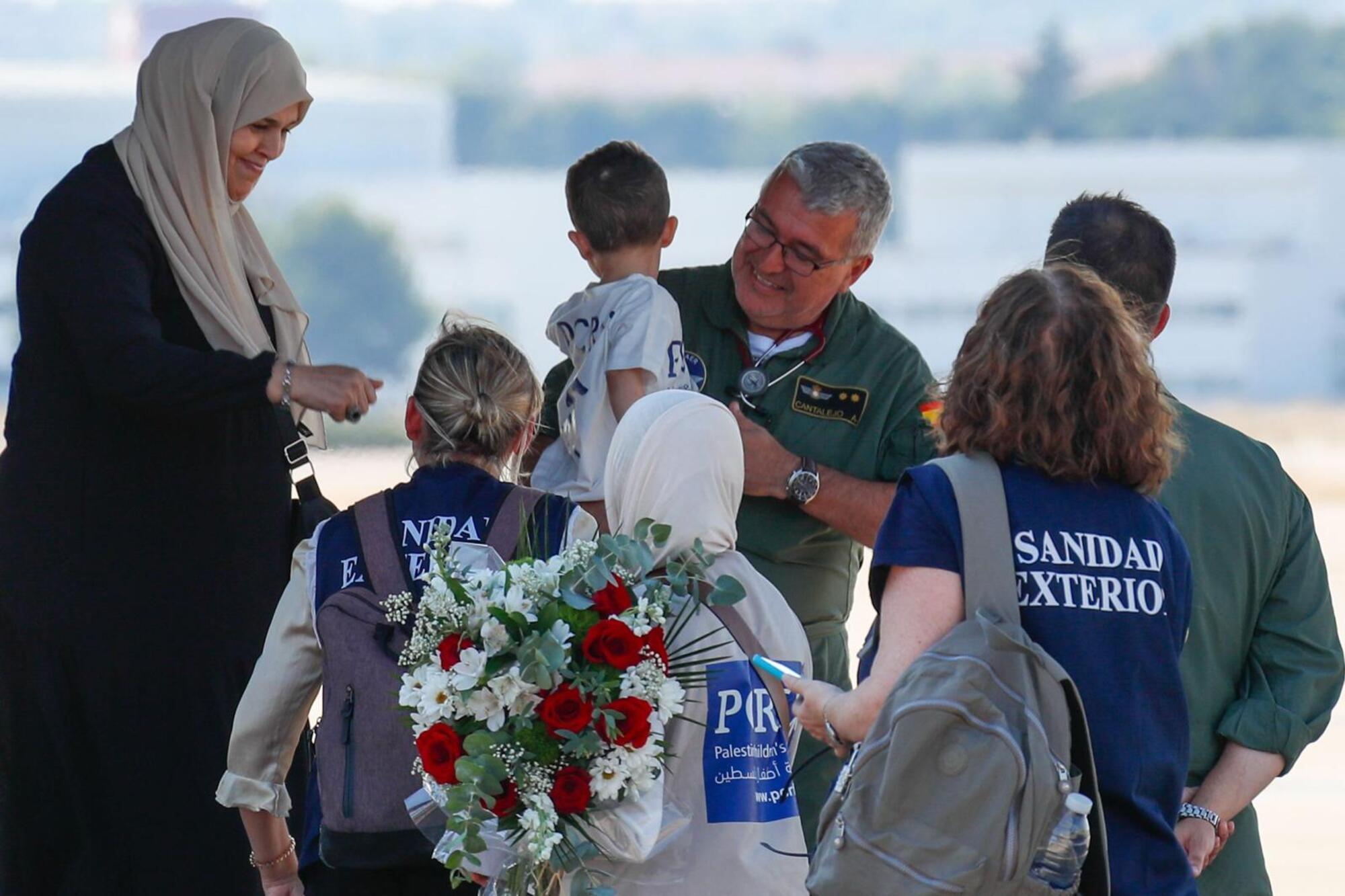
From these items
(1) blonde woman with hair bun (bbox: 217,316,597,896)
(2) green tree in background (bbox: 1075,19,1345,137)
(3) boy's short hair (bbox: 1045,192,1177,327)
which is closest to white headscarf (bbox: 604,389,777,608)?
(1) blonde woman with hair bun (bbox: 217,316,597,896)

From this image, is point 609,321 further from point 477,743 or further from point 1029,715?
point 1029,715

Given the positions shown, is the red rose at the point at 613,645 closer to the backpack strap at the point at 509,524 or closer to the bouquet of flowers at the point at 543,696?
the bouquet of flowers at the point at 543,696

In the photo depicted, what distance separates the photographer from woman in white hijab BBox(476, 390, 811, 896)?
262 centimetres

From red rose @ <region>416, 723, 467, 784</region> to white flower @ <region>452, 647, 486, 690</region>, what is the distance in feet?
0.22

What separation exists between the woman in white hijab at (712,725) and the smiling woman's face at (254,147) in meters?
1.38

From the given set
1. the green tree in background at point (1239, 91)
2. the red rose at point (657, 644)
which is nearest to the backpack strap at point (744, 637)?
the red rose at point (657, 644)

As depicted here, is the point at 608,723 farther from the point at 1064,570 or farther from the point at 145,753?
the point at 145,753

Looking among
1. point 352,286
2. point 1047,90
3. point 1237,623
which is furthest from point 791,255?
point 1047,90

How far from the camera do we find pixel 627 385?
364cm

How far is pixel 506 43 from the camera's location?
5719 centimetres

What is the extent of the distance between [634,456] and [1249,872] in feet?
4.28

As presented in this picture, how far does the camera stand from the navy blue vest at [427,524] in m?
2.85

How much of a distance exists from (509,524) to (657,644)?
0.45 m

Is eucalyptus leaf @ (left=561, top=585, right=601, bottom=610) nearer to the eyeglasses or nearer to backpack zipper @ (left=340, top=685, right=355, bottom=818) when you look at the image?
backpack zipper @ (left=340, top=685, right=355, bottom=818)
